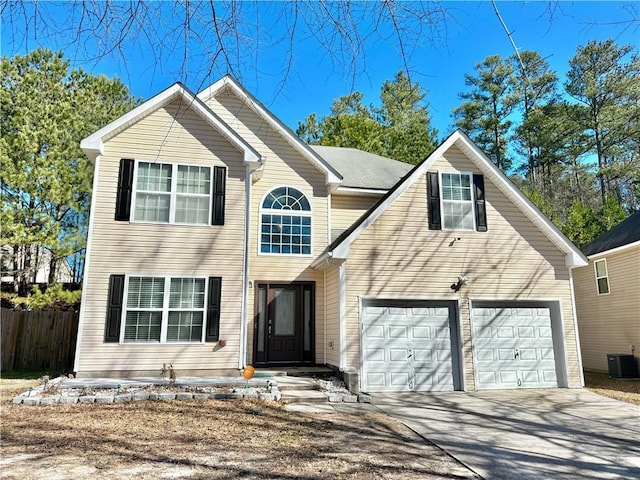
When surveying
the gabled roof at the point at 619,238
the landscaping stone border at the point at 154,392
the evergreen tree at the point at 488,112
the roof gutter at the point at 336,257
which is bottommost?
the landscaping stone border at the point at 154,392

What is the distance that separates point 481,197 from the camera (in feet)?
36.3

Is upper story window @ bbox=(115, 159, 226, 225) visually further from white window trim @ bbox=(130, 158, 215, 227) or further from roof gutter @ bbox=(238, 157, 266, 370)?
roof gutter @ bbox=(238, 157, 266, 370)

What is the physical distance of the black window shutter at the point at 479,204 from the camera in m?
10.9

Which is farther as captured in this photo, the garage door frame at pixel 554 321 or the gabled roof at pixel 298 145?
the gabled roof at pixel 298 145

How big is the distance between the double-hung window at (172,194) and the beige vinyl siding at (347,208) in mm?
3949

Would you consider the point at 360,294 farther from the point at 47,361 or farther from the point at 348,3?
the point at 47,361

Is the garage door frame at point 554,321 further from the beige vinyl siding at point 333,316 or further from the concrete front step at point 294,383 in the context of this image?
the concrete front step at point 294,383

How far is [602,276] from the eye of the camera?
1433 cm

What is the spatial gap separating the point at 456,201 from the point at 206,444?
8.30 metres

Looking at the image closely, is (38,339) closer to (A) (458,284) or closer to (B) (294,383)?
(B) (294,383)

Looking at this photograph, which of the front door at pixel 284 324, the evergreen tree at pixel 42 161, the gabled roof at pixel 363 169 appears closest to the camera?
the front door at pixel 284 324

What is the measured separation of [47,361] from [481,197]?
13.1 metres

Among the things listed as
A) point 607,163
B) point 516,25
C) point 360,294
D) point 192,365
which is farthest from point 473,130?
point 516,25

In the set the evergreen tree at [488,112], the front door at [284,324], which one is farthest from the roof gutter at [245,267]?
the evergreen tree at [488,112]
